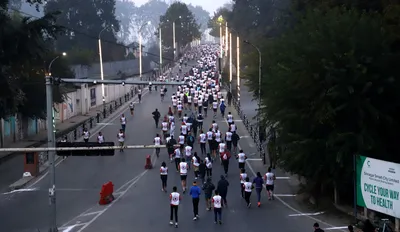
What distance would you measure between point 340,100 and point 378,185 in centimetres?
466

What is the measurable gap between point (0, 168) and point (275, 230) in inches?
777

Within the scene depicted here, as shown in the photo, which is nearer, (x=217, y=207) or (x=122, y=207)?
(x=217, y=207)

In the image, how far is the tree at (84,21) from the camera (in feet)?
332

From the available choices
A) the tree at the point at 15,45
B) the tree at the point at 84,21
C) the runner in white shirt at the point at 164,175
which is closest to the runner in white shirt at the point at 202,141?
the runner in white shirt at the point at 164,175

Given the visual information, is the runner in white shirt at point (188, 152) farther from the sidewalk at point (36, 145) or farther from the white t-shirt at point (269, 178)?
the sidewalk at point (36, 145)

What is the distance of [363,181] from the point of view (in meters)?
17.7

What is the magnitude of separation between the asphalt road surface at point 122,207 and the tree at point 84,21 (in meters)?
71.4

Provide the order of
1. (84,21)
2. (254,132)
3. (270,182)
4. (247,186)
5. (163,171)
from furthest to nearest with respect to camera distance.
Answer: (84,21) → (254,132) → (163,171) → (270,182) → (247,186)

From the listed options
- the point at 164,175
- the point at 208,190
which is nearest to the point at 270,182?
the point at 208,190

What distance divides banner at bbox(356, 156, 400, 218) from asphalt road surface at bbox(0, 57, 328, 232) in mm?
2808

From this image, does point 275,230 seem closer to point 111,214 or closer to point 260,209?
point 260,209

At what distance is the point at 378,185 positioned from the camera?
55.7ft

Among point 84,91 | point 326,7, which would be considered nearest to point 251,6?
point 84,91

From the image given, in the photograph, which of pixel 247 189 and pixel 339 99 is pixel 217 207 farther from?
pixel 339 99
